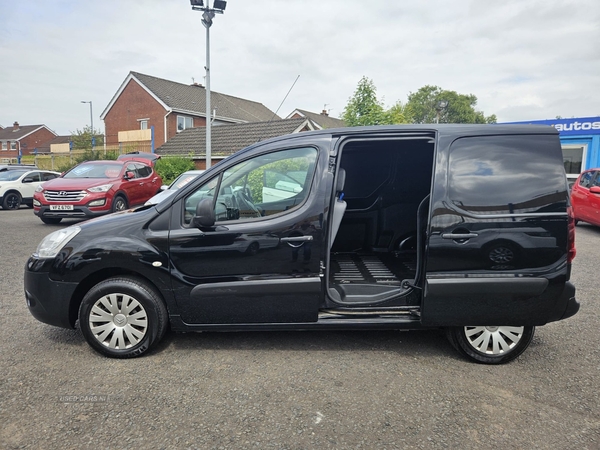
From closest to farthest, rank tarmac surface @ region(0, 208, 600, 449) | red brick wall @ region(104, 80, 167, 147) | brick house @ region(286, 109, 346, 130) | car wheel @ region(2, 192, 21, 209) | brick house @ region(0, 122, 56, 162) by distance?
tarmac surface @ region(0, 208, 600, 449), car wheel @ region(2, 192, 21, 209), red brick wall @ region(104, 80, 167, 147), brick house @ region(286, 109, 346, 130), brick house @ region(0, 122, 56, 162)

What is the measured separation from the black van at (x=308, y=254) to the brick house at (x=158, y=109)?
99.8 feet

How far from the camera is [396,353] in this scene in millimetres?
3783

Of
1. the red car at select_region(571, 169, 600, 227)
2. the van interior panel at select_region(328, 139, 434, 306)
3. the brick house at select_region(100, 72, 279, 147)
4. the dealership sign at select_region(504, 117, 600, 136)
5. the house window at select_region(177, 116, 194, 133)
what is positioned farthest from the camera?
the house window at select_region(177, 116, 194, 133)

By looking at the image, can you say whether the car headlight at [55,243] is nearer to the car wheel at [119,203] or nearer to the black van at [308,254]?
the black van at [308,254]

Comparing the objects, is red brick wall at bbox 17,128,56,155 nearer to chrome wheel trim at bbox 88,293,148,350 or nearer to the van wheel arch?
the van wheel arch

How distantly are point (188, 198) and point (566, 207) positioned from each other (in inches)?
118

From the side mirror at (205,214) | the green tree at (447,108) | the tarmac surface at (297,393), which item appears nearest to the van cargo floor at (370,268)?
the tarmac surface at (297,393)

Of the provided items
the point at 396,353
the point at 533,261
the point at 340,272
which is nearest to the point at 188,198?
the point at 340,272

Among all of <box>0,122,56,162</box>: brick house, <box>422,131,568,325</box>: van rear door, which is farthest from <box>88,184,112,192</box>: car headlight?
<box>0,122,56,162</box>: brick house

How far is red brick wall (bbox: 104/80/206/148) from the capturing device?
114ft

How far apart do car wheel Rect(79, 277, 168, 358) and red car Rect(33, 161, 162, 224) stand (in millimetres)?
7773

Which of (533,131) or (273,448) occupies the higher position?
(533,131)

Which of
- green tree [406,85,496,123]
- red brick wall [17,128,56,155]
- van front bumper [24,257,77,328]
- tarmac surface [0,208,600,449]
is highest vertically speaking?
green tree [406,85,496,123]

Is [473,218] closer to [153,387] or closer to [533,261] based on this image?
[533,261]
